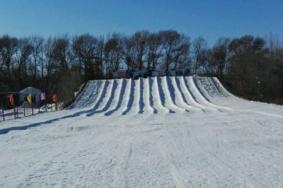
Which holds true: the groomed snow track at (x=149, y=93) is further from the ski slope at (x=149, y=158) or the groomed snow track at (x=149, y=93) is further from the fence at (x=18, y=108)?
the ski slope at (x=149, y=158)

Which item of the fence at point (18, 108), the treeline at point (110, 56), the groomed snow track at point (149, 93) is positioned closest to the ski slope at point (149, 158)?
the fence at point (18, 108)

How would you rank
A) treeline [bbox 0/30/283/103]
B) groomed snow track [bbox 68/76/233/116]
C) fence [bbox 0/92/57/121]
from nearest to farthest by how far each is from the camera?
fence [bbox 0/92/57/121] < groomed snow track [bbox 68/76/233/116] < treeline [bbox 0/30/283/103]

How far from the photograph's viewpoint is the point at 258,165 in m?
6.11

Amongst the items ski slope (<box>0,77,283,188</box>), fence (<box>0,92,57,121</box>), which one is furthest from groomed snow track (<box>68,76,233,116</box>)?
ski slope (<box>0,77,283,188</box>)

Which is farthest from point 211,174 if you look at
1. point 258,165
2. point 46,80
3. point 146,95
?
point 46,80

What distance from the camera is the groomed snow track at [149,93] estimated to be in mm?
31125

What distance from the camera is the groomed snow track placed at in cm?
3112

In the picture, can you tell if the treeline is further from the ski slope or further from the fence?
the ski slope

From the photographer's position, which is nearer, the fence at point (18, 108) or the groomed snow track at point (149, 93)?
the fence at point (18, 108)

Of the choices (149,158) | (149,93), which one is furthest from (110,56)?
(149,158)

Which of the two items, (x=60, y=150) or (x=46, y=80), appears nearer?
(x=60, y=150)

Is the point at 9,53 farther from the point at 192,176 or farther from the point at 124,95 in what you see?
the point at 192,176

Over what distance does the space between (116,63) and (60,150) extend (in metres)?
54.8

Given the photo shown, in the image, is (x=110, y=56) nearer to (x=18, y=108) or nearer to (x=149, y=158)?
(x=18, y=108)
